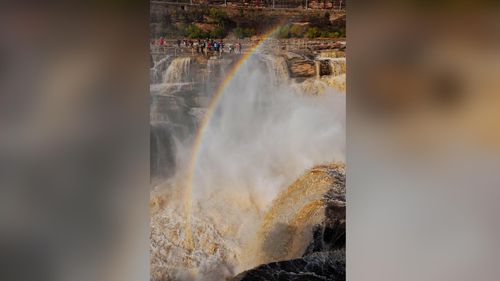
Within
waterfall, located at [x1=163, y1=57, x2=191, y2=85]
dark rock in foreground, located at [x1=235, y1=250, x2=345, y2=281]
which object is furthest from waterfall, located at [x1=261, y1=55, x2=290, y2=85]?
dark rock in foreground, located at [x1=235, y1=250, x2=345, y2=281]

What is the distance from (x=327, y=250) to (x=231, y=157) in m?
0.65

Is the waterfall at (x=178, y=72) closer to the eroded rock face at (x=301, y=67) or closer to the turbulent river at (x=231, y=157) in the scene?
the turbulent river at (x=231, y=157)

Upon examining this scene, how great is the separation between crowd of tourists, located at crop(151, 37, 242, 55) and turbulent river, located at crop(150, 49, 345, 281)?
0.17 feet

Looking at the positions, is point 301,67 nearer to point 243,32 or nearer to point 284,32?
point 284,32

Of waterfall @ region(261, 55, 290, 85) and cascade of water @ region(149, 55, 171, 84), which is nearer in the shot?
cascade of water @ region(149, 55, 171, 84)

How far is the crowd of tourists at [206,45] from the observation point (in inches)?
100

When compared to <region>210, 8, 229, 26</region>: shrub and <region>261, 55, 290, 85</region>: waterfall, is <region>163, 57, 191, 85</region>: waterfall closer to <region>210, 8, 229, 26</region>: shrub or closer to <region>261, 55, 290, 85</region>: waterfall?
<region>210, 8, 229, 26</region>: shrub

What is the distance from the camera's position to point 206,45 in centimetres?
259

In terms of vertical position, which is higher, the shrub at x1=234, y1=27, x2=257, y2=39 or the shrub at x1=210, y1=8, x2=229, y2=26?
the shrub at x1=210, y1=8, x2=229, y2=26

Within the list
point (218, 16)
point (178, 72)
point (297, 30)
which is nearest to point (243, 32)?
point (218, 16)

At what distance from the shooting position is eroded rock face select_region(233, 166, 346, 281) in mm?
2654

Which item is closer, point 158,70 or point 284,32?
point 158,70

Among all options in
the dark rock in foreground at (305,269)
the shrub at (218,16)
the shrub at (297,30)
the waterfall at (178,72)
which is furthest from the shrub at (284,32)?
the dark rock in foreground at (305,269)

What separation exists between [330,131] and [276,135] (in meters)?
0.27
